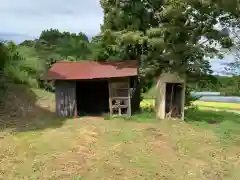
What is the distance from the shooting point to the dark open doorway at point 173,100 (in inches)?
799

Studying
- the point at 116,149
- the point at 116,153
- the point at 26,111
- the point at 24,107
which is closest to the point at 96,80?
the point at 26,111

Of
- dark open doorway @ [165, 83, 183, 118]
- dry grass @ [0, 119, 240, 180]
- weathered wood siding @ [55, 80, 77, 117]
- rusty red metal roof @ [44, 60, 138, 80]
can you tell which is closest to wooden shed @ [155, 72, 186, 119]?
dark open doorway @ [165, 83, 183, 118]

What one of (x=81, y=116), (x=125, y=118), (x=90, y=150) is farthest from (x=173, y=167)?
(x=81, y=116)

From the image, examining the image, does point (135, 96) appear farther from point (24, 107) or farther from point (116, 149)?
point (116, 149)

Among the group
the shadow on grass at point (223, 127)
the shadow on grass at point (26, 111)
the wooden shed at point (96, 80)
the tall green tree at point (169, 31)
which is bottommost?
the shadow on grass at point (223, 127)

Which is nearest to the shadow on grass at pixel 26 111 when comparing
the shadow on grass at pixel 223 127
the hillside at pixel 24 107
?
the hillside at pixel 24 107

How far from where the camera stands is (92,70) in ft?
65.7

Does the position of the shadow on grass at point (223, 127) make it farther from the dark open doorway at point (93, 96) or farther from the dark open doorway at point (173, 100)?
the dark open doorway at point (93, 96)

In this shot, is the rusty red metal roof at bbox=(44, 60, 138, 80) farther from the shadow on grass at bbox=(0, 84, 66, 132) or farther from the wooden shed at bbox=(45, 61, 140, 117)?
the shadow on grass at bbox=(0, 84, 66, 132)

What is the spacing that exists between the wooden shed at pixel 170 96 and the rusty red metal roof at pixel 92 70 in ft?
5.41

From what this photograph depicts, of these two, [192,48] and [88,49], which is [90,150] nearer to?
[192,48]

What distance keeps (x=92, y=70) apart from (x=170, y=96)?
4.30m

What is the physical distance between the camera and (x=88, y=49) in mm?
29484

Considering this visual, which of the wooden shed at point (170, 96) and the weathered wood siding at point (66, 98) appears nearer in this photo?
the weathered wood siding at point (66, 98)
